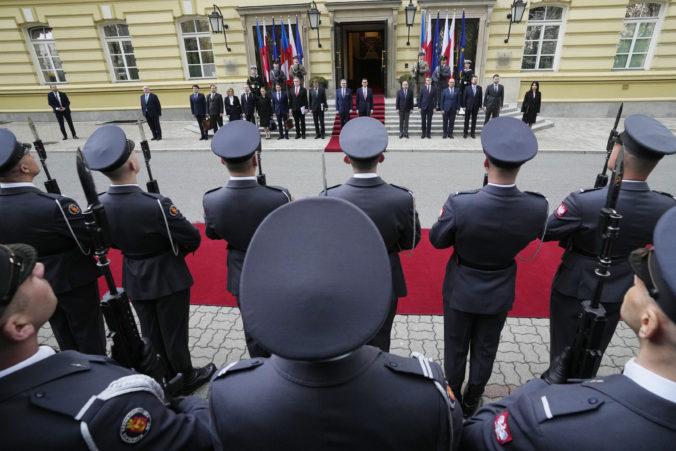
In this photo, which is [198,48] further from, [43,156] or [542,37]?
[43,156]

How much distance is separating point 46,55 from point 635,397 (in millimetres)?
22343

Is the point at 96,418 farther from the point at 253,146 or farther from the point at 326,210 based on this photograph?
the point at 253,146

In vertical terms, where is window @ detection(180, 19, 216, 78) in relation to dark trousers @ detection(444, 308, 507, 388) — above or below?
above

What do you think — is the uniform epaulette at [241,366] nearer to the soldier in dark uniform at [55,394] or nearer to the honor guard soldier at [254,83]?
the soldier in dark uniform at [55,394]

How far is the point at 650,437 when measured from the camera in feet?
3.21

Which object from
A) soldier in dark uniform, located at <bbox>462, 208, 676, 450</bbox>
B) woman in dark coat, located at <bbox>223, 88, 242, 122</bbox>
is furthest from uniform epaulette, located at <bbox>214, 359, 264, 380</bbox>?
woman in dark coat, located at <bbox>223, 88, 242, 122</bbox>

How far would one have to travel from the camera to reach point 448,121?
12297 millimetres

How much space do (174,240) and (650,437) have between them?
279 centimetres

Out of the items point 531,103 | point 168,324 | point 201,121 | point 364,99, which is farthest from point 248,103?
point 168,324

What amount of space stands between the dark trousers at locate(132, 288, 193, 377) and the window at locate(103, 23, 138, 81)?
17117 mm

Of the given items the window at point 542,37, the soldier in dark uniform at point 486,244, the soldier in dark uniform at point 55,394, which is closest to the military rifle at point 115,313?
the soldier in dark uniform at point 55,394

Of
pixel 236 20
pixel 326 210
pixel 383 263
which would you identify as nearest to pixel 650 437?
pixel 383 263

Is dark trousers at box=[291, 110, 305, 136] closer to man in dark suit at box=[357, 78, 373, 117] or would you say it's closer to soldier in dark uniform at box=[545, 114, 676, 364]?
man in dark suit at box=[357, 78, 373, 117]

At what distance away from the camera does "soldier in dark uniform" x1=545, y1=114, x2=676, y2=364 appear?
2.33 metres
